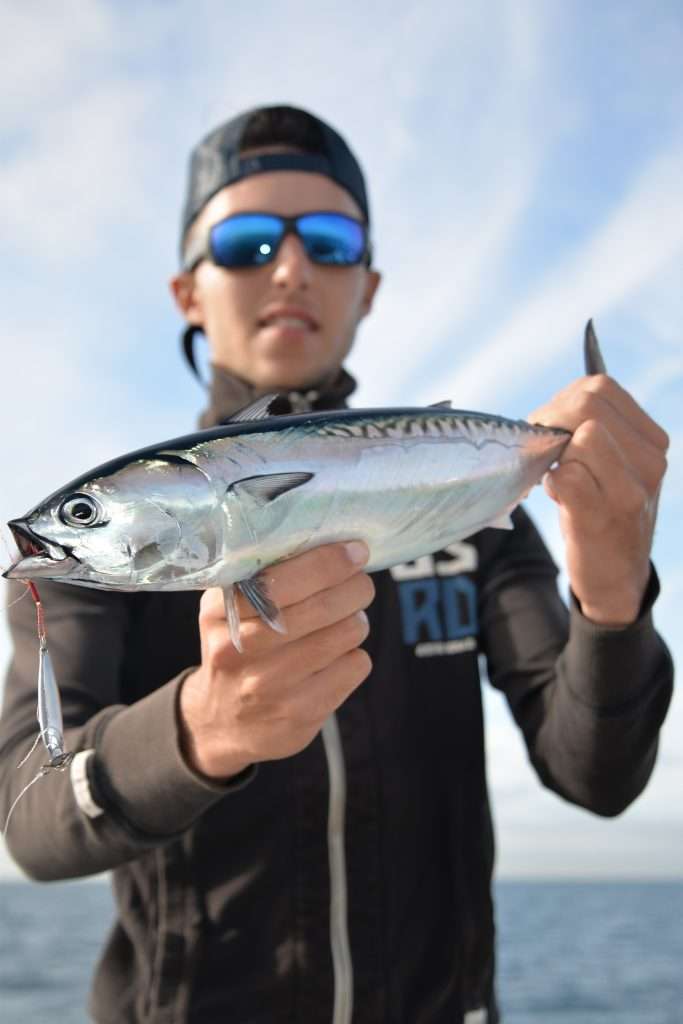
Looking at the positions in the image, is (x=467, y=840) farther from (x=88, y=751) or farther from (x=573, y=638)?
(x=88, y=751)

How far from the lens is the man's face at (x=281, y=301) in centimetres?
479

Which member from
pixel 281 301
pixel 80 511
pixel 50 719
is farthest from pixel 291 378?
pixel 50 719

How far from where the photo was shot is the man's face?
4789 mm

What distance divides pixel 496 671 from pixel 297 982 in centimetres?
197

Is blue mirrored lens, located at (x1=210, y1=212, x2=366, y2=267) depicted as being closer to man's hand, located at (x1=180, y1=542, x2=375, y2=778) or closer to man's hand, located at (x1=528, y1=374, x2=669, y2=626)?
man's hand, located at (x1=528, y1=374, x2=669, y2=626)

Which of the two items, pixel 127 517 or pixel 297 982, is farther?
pixel 297 982

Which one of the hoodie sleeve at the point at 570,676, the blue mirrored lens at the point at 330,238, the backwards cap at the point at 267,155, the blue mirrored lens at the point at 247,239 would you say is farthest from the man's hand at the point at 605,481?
the backwards cap at the point at 267,155

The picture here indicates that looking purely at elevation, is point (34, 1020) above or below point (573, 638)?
below

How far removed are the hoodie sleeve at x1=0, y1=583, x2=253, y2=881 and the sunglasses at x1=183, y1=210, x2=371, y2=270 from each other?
2099 millimetres

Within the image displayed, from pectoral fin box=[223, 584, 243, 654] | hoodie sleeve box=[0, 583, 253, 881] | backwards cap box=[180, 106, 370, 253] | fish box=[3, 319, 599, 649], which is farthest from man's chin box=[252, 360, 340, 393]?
pectoral fin box=[223, 584, 243, 654]

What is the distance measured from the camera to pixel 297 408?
5.00 meters

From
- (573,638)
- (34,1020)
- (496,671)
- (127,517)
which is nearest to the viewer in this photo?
(127,517)

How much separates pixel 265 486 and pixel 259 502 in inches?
1.8

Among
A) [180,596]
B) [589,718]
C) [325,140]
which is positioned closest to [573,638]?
[589,718]
